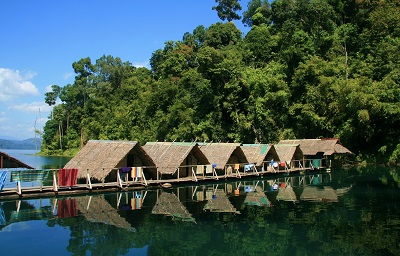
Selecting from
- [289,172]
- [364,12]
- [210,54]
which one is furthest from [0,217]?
[364,12]

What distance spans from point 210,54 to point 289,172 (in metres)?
17.6

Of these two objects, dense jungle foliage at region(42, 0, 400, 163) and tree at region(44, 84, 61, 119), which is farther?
tree at region(44, 84, 61, 119)

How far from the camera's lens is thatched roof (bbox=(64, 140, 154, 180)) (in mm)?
24039

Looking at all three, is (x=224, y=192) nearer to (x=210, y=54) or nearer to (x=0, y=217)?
(x=0, y=217)

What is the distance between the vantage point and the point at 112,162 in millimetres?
24438

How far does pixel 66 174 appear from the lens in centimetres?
2191

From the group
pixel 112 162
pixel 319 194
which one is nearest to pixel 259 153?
pixel 319 194

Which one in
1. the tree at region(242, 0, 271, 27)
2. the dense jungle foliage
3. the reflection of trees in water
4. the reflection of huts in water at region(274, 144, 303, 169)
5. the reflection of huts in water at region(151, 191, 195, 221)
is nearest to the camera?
the reflection of trees in water

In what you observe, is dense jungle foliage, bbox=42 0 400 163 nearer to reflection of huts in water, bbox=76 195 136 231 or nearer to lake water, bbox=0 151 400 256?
lake water, bbox=0 151 400 256

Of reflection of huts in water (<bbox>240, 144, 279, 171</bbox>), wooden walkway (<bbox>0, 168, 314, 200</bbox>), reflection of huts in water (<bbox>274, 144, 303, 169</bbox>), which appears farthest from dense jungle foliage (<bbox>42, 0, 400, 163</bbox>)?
wooden walkway (<bbox>0, 168, 314, 200</bbox>)

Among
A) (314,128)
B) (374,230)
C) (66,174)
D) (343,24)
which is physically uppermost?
(343,24)

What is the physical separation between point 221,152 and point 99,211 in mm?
15802

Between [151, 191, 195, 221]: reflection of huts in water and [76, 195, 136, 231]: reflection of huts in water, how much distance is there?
207cm

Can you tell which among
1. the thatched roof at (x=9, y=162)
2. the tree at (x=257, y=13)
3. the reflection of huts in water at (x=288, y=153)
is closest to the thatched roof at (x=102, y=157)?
the thatched roof at (x=9, y=162)
